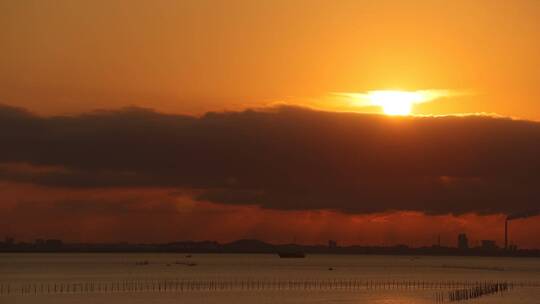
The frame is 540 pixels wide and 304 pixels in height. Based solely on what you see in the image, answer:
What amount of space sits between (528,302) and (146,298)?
5244cm

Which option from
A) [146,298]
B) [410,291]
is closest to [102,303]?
[146,298]

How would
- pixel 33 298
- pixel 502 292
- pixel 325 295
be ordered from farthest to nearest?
pixel 502 292, pixel 325 295, pixel 33 298

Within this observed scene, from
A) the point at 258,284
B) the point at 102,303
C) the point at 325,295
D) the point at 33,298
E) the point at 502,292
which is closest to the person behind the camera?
the point at 102,303

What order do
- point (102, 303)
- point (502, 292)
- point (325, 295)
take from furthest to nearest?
point (502, 292), point (325, 295), point (102, 303)

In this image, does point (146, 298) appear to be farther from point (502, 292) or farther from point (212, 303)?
point (502, 292)

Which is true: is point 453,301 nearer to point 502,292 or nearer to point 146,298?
point 502,292

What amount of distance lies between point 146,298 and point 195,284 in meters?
42.6

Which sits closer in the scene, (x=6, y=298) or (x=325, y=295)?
(x=6, y=298)

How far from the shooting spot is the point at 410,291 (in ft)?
502

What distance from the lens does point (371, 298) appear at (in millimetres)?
132875

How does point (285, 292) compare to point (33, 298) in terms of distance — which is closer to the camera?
point (33, 298)

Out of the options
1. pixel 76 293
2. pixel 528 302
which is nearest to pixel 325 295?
pixel 528 302

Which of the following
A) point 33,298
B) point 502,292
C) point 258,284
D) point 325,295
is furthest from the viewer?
point 258,284

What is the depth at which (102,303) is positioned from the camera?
120 metres
